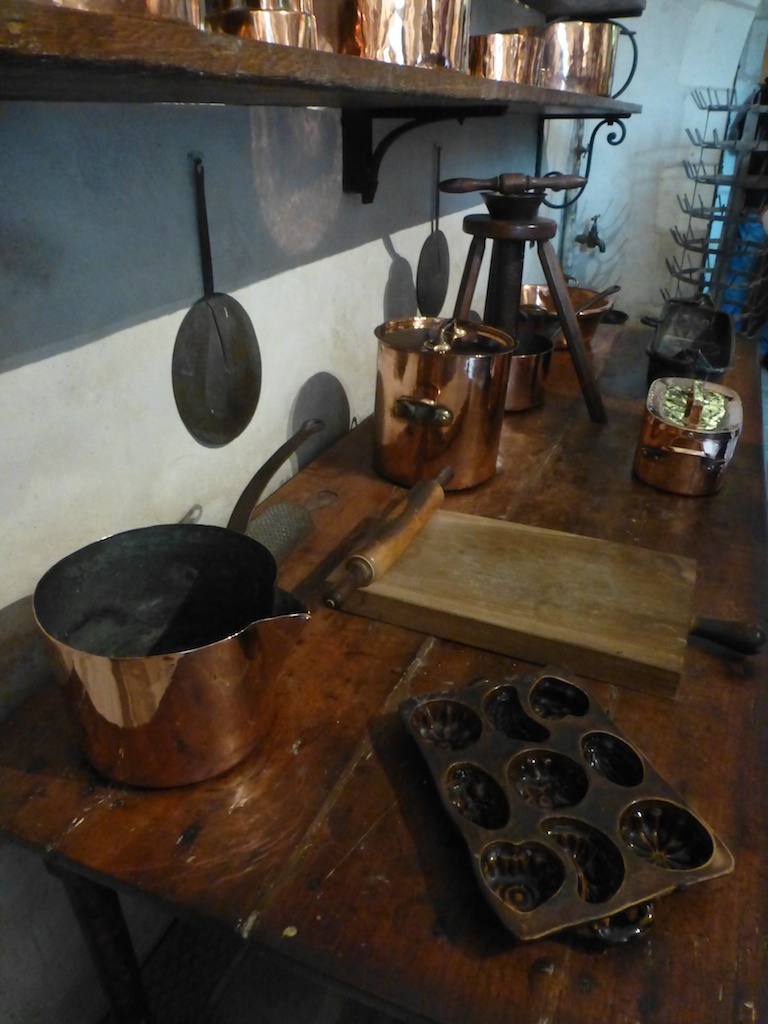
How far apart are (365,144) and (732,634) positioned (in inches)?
31.2

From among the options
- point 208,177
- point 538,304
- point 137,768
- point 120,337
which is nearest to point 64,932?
point 137,768

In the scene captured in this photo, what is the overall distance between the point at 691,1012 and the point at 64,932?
67 centimetres

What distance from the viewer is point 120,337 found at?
2.22 ft

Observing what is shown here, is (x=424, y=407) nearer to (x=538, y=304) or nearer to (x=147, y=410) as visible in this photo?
(x=147, y=410)

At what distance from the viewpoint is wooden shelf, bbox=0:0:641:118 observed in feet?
0.89

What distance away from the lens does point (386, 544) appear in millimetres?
688

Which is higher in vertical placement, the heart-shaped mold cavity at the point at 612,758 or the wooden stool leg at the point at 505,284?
the wooden stool leg at the point at 505,284

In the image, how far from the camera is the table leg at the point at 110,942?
589mm

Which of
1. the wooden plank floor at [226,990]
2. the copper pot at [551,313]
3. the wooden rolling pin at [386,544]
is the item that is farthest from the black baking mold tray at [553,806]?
the copper pot at [551,313]

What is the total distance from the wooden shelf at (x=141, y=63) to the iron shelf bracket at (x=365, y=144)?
0.46 meters

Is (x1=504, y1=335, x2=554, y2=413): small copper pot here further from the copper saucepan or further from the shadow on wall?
the copper saucepan

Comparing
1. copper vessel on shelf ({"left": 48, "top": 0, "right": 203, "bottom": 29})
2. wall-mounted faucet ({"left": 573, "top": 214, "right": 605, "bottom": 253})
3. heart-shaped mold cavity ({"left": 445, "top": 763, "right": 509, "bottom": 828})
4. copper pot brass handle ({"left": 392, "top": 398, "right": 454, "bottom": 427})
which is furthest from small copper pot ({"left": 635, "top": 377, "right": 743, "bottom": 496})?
wall-mounted faucet ({"left": 573, "top": 214, "right": 605, "bottom": 253})

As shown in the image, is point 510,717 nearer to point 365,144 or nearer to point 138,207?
point 138,207

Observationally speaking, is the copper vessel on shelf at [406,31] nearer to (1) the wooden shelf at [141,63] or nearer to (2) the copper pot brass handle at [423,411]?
(1) the wooden shelf at [141,63]
